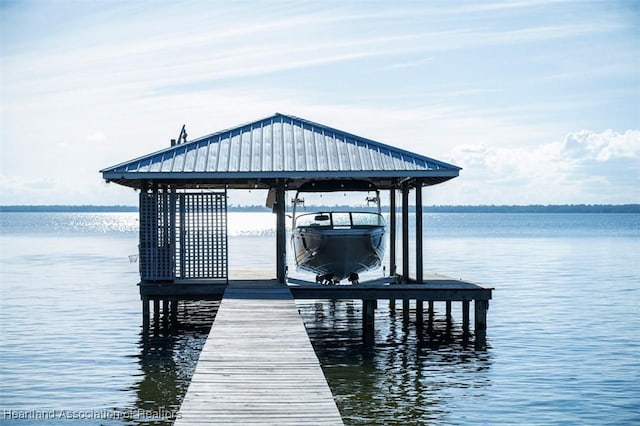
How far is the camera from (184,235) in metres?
20.6

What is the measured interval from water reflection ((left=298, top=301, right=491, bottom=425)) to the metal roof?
4.42 meters

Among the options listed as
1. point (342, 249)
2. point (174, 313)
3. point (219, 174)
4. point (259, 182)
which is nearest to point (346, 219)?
point (342, 249)

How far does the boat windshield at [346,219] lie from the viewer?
22844 mm

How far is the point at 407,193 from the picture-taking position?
22.6 metres

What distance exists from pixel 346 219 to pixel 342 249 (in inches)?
41.4

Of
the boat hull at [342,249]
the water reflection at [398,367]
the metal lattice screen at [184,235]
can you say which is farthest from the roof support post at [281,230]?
the water reflection at [398,367]

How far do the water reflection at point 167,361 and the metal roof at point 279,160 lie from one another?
4.28 m

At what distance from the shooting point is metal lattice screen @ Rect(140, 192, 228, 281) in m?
20.5

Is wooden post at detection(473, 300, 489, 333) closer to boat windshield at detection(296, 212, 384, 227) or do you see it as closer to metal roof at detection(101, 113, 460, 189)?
metal roof at detection(101, 113, 460, 189)

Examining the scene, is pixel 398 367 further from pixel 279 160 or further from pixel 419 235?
pixel 279 160

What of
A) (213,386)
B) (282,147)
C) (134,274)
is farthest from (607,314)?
(134,274)

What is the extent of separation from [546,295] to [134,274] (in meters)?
23.8

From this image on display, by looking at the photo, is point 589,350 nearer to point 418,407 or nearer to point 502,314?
point 502,314

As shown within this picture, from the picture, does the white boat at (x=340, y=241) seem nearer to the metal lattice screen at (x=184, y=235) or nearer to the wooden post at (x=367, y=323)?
the wooden post at (x=367, y=323)
